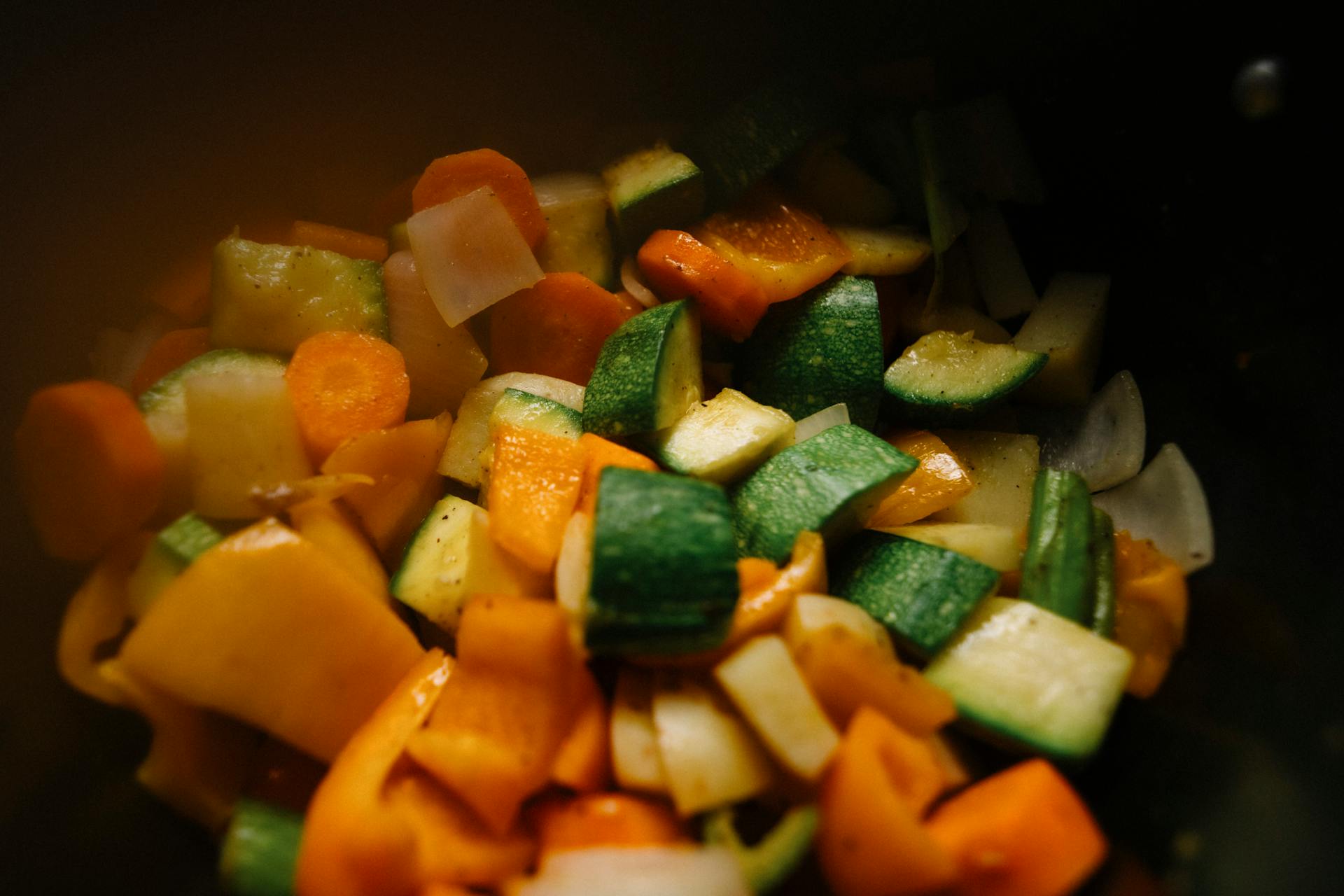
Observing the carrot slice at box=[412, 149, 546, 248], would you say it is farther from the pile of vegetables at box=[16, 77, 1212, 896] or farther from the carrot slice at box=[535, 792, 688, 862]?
the carrot slice at box=[535, 792, 688, 862]

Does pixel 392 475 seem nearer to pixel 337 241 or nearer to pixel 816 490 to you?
pixel 337 241

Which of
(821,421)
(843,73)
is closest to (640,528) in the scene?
(821,421)

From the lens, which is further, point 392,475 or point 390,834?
point 392,475

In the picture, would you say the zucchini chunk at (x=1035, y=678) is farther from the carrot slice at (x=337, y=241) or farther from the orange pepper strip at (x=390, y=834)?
the carrot slice at (x=337, y=241)

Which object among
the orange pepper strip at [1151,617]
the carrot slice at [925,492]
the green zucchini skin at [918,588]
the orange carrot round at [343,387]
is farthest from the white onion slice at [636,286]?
the orange pepper strip at [1151,617]

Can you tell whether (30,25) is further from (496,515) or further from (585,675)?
(585,675)
